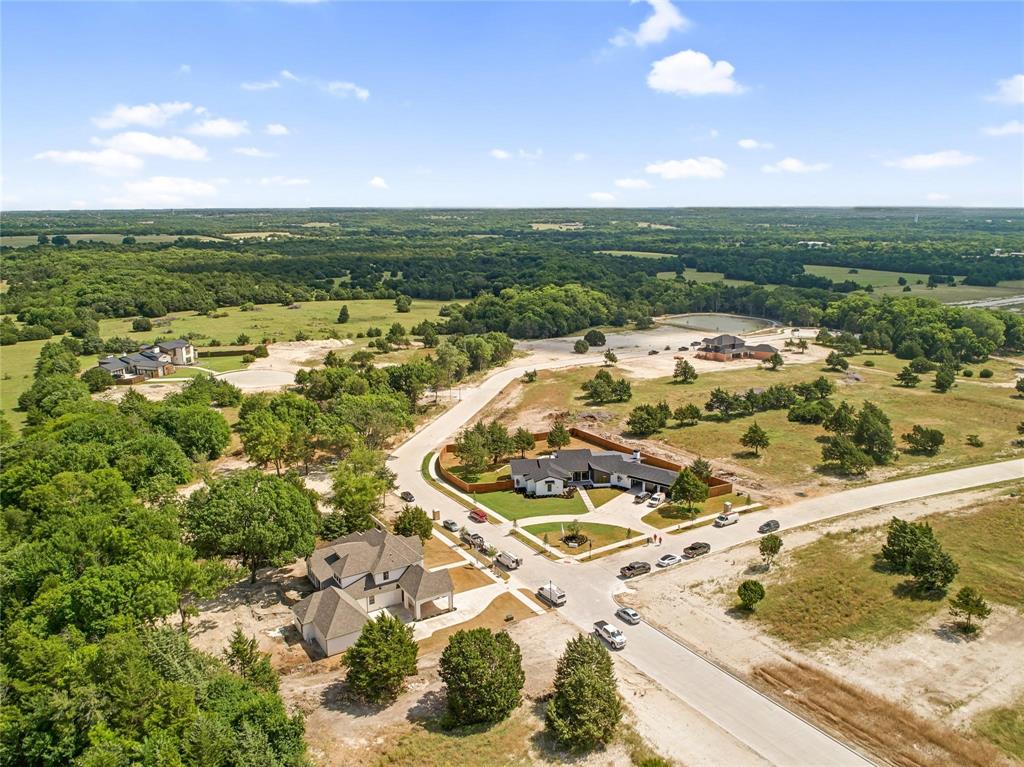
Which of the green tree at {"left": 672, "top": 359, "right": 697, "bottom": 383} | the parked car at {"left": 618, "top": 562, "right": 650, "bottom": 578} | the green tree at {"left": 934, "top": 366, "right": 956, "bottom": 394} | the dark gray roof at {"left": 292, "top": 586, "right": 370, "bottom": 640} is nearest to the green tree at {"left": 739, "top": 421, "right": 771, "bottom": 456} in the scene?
the parked car at {"left": 618, "top": 562, "right": 650, "bottom": 578}

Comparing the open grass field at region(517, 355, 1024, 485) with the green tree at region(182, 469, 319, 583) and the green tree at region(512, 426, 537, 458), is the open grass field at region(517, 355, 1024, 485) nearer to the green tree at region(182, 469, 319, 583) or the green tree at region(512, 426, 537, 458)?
the green tree at region(512, 426, 537, 458)

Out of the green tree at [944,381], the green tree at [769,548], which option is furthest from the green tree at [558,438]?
the green tree at [944,381]

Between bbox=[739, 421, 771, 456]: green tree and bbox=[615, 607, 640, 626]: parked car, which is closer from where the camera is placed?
bbox=[615, 607, 640, 626]: parked car

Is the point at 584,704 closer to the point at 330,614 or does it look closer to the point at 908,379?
the point at 330,614

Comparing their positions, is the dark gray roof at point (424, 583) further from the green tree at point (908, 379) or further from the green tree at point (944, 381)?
the green tree at point (908, 379)

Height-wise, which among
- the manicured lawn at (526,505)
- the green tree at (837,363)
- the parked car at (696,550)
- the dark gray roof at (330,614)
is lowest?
the manicured lawn at (526,505)

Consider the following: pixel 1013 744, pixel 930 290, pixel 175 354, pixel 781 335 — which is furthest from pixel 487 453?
pixel 930 290
